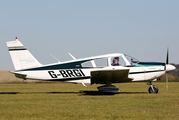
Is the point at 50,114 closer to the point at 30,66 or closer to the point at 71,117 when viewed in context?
the point at 71,117

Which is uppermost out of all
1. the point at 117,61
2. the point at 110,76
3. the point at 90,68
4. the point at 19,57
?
the point at 19,57

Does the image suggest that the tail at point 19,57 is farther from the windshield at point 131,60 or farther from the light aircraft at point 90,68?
the windshield at point 131,60

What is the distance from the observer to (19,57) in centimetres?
1221

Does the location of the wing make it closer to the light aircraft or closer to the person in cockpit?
the light aircraft

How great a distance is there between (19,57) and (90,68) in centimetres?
392

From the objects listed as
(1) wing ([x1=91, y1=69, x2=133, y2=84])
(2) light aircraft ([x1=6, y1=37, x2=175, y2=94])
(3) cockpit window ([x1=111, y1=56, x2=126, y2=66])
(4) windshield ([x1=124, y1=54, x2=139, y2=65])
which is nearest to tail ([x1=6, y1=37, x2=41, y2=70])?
(2) light aircraft ([x1=6, y1=37, x2=175, y2=94])

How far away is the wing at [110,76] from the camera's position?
1069cm

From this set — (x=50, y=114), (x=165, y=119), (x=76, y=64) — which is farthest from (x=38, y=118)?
(x=76, y=64)

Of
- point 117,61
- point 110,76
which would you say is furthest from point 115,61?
point 110,76

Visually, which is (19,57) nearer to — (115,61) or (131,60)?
(115,61)

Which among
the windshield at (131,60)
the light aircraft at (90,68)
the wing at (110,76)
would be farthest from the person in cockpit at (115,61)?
the wing at (110,76)

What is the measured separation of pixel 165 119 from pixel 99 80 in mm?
6528

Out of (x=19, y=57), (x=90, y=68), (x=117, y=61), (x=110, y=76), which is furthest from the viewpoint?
(x=19, y=57)

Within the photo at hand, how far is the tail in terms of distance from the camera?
12161 mm
